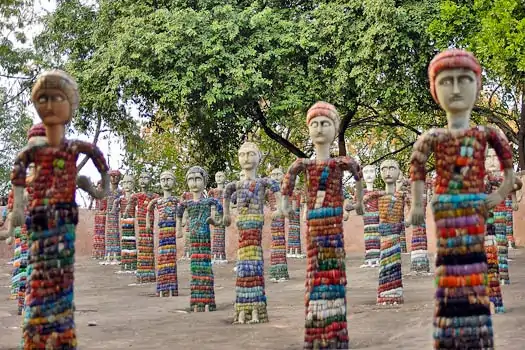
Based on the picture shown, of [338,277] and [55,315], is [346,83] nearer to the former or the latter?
[338,277]

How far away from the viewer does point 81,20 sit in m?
24.1

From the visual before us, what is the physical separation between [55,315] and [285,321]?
4.34 meters

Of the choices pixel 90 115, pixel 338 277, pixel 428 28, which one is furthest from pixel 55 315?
pixel 90 115

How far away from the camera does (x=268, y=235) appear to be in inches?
993

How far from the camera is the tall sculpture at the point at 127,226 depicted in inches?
Answer: 704

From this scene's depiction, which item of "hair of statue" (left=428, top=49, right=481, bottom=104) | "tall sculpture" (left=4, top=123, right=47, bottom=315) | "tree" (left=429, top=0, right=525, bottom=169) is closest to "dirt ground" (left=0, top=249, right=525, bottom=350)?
"tall sculpture" (left=4, top=123, right=47, bottom=315)

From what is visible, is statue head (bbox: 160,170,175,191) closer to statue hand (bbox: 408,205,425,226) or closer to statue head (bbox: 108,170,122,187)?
statue head (bbox: 108,170,122,187)

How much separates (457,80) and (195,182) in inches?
250

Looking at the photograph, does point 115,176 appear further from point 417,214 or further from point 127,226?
point 417,214

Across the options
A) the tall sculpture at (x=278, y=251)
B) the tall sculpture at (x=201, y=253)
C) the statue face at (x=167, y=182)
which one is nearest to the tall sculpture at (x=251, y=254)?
the tall sculpture at (x=201, y=253)

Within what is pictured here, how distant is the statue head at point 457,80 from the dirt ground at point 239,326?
241 centimetres

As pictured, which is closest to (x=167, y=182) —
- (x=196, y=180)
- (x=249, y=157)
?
(x=196, y=180)

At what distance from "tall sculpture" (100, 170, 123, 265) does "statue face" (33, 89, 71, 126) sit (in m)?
13.1

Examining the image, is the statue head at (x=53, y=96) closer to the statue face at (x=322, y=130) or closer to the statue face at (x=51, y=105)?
the statue face at (x=51, y=105)
